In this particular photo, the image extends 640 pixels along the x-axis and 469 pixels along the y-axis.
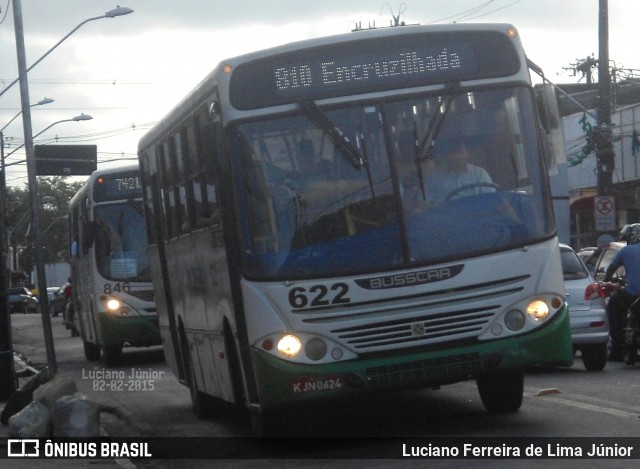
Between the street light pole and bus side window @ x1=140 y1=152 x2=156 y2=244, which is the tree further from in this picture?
bus side window @ x1=140 y1=152 x2=156 y2=244

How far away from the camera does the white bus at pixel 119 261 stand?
80.2 ft

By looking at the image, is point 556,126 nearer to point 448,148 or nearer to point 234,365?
point 448,148

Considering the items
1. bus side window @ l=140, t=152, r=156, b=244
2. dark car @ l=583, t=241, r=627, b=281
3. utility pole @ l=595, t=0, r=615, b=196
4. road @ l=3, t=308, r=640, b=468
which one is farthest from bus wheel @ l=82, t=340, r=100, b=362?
utility pole @ l=595, t=0, r=615, b=196

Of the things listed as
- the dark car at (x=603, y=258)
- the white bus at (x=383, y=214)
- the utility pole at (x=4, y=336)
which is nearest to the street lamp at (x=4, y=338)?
the utility pole at (x=4, y=336)

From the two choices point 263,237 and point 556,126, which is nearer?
point 263,237

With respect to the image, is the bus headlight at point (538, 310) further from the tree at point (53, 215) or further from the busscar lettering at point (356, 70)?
the tree at point (53, 215)

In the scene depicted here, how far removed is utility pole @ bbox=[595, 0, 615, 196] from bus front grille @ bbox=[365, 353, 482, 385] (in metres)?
22.7

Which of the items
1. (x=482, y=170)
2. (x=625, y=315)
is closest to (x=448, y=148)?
(x=482, y=170)

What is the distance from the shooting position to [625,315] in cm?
1827

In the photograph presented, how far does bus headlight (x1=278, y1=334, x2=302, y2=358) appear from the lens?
33.1ft

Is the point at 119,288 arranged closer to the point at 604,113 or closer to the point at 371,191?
the point at 604,113

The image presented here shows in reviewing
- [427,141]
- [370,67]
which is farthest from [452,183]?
[370,67]

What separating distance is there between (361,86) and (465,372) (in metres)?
2.19

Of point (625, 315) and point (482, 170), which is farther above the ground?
point (482, 170)
